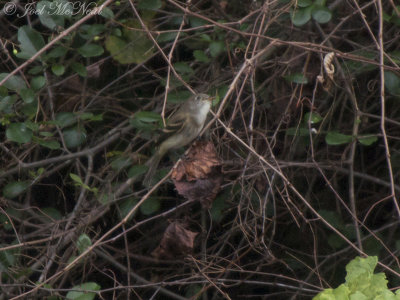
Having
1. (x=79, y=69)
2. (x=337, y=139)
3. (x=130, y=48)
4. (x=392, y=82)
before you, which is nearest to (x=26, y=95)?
(x=79, y=69)

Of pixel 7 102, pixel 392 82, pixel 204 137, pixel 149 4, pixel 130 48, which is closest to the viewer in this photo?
pixel 7 102

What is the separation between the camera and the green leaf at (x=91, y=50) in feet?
13.2

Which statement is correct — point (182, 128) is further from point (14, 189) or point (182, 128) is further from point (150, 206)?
point (14, 189)

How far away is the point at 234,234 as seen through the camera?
14.0 feet

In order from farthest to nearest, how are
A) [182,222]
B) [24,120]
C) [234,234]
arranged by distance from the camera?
[234,234], [24,120], [182,222]

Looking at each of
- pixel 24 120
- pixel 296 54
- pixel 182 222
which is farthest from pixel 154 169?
pixel 296 54

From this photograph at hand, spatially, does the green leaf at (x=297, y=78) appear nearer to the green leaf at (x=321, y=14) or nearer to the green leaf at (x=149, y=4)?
the green leaf at (x=321, y=14)

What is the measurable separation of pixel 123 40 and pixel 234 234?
4.21 feet

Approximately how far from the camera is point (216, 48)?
4.04 meters

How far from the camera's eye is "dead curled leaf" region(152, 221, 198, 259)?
356cm

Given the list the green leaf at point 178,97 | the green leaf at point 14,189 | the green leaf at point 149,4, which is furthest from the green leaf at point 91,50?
the green leaf at point 14,189

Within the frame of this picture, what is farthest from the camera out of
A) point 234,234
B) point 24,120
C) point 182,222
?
point 234,234

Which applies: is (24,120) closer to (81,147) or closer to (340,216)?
(81,147)

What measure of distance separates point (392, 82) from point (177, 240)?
144 centimetres
